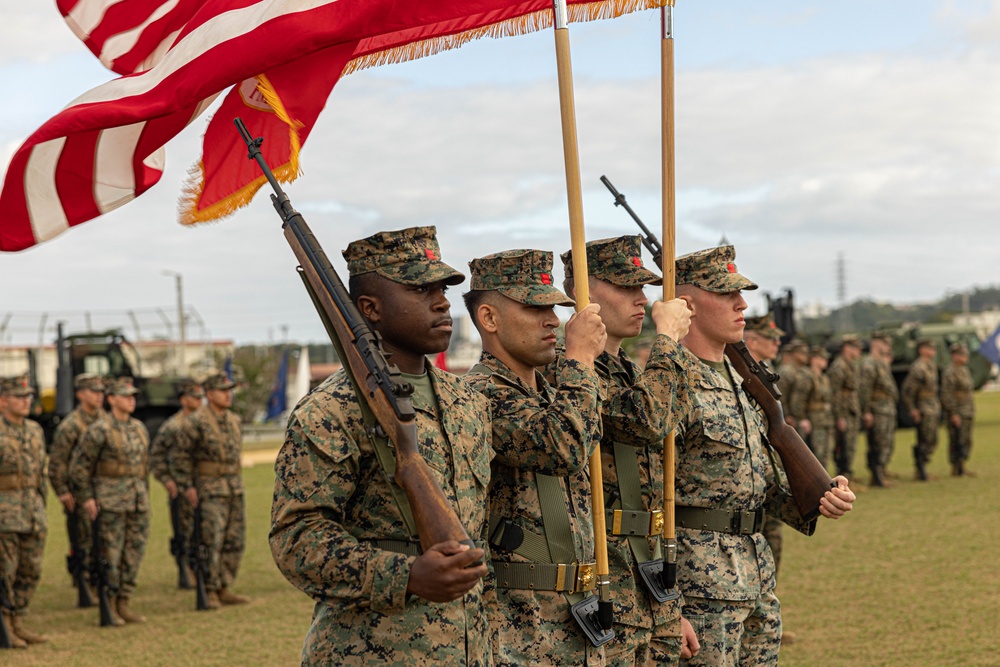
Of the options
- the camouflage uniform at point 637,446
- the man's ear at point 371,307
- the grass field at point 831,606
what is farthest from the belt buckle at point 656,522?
the grass field at point 831,606

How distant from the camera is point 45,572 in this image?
12578 mm

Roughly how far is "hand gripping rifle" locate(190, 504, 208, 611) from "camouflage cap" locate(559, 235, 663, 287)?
21.5ft

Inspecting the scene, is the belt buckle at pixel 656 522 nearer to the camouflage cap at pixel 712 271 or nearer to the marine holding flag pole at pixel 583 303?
the marine holding flag pole at pixel 583 303

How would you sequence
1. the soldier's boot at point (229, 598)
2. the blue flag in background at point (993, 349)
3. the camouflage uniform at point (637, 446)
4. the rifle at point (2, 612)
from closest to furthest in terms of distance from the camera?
the camouflage uniform at point (637, 446)
the rifle at point (2, 612)
the soldier's boot at point (229, 598)
the blue flag in background at point (993, 349)

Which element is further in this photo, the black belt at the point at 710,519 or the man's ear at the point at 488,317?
the black belt at the point at 710,519

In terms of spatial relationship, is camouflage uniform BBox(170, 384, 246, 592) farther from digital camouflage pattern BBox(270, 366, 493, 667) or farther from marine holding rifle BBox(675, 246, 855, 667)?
digital camouflage pattern BBox(270, 366, 493, 667)

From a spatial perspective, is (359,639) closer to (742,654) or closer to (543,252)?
(543,252)

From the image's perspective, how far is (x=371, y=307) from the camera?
11.3 ft

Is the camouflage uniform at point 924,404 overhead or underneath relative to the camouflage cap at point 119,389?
underneath

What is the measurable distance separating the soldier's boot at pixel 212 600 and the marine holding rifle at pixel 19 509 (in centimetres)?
146

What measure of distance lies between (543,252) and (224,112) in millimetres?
1328

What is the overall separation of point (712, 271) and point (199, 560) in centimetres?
656

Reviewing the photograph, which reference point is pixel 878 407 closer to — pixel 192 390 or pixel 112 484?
pixel 192 390

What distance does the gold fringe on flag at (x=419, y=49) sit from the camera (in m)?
4.29
